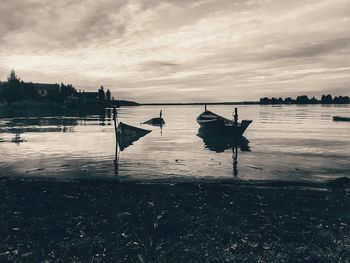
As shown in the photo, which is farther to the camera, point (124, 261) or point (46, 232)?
point (46, 232)

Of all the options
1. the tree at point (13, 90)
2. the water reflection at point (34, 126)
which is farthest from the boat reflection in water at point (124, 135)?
the tree at point (13, 90)

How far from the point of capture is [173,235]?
9367mm

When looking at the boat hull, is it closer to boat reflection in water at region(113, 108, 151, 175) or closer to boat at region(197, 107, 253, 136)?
boat at region(197, 107, 253, 136)

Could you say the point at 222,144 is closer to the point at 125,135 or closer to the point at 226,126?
the point at 226,126

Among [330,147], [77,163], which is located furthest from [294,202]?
[330,147]

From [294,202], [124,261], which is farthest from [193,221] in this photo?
[294,202]

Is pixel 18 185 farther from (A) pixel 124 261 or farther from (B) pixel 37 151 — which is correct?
(B) pixel 37 151

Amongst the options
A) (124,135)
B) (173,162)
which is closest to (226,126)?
(124,135)

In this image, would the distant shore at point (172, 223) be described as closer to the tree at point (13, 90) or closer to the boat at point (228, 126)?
the boat at point (228, 126)

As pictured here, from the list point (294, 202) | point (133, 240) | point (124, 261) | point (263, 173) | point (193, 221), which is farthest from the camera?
point (263, 173)

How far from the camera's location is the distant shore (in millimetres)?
8289

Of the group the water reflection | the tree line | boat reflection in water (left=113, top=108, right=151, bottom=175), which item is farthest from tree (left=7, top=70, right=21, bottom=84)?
boat reflection in water (left=113, top=108, right=151, bottom=175)

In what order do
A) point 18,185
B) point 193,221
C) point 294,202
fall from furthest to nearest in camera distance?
point 18,185 → point 294,202 → point 193,221

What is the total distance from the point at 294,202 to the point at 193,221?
16.0 feet
